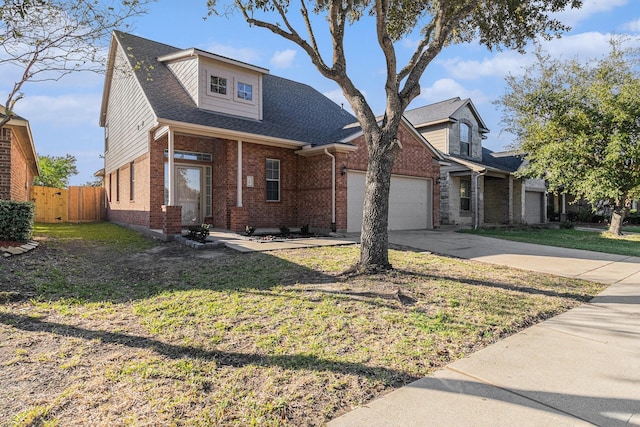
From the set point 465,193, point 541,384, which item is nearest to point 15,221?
point 541,384

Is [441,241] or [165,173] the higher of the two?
[165,173]

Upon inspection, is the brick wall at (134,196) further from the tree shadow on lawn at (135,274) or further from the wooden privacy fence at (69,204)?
the tree shadow on lawn at (135,274)

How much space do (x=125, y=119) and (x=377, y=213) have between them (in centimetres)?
1244

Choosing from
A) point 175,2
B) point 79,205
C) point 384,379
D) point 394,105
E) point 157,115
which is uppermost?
point 175,2

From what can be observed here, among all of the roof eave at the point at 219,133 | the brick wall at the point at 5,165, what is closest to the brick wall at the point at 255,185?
the roof eave at the point at 219,133

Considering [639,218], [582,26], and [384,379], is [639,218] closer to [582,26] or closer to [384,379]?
[582,26]

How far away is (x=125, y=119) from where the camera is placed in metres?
14.0

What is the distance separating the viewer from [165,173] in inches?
440

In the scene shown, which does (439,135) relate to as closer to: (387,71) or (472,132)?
(472,132)

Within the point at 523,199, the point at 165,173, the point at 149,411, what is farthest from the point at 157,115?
the point at 523,199

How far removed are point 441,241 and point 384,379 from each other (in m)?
8.83

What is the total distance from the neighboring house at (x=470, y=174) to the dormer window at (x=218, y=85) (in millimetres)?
10738

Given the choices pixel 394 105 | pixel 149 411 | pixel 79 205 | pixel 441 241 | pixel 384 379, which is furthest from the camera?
pixel 79 205

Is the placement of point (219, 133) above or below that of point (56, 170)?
below
